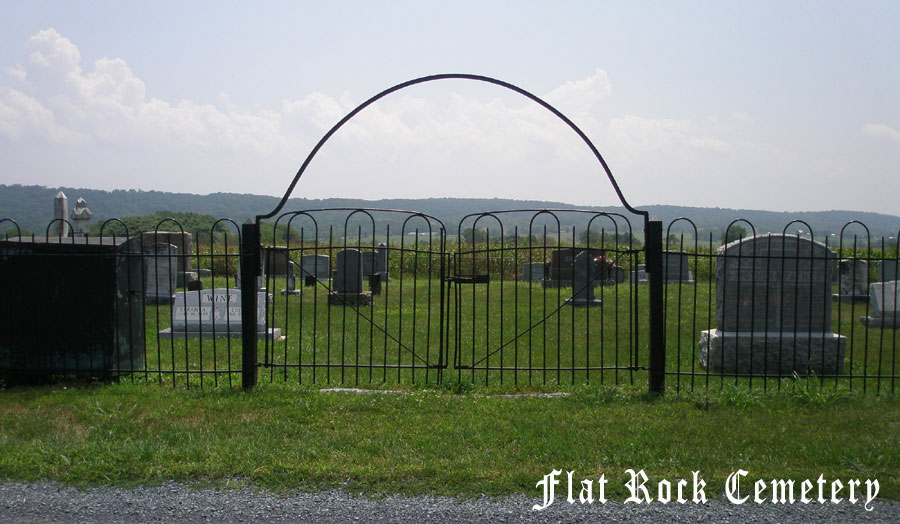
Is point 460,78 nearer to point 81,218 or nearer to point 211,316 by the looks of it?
point 211,316

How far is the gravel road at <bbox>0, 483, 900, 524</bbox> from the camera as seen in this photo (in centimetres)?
366

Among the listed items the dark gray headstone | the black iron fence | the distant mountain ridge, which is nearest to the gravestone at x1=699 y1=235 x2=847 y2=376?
the black iron fence

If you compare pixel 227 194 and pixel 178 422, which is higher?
pixel 227 194

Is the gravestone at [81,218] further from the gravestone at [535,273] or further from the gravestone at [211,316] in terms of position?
the gravestone at [535,273]

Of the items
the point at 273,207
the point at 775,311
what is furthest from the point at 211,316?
the point at 273,207

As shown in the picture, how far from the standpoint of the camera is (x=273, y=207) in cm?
9112

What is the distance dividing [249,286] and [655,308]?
3.73 meters

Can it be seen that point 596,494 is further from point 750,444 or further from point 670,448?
point 750,444

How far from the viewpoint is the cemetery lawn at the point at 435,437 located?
421 centimetres

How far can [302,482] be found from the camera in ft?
13.6

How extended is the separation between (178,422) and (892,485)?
4961 millimetres

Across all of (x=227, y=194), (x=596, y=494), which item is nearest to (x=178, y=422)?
(x=596, y=494)

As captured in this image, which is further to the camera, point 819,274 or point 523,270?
point 523,270

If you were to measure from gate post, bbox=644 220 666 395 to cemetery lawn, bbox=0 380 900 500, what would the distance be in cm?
23
